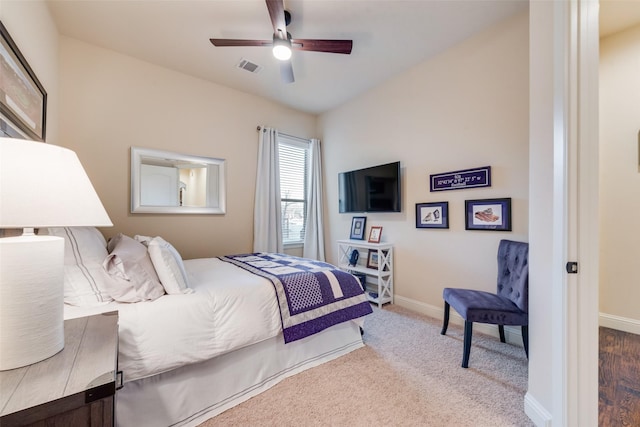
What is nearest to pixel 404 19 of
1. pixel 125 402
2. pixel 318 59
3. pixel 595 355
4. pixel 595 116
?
pixel 318 59

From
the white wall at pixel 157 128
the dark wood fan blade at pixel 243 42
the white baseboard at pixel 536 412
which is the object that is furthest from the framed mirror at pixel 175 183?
the white baseboard at pixel 536 412

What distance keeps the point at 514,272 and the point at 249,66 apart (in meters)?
3.31

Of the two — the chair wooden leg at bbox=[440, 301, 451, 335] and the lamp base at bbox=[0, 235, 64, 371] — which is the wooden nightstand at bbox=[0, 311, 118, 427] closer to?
the lamp base at bbox=[0, 235, 64, 371]

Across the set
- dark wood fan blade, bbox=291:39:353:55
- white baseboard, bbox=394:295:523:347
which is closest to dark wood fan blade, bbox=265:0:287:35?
dark wood fan blade, bbox=291:39:353:55

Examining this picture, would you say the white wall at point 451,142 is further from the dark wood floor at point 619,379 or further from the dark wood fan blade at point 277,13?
the dark wood fan blade at point 277,13

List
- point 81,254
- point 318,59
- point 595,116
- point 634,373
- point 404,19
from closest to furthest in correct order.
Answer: point 595,116 < point 81,254 < point 634,373 < point 404,19 < point 318,59

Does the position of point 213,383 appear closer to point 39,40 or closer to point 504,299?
point 504,299

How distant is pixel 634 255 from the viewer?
2281 millimetres

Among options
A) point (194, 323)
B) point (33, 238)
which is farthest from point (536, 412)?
point (33, 238)

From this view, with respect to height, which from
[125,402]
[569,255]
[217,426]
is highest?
[569,255]

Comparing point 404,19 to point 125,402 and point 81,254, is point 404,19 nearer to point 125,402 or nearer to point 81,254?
point 81,254

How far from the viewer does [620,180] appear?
2357mm

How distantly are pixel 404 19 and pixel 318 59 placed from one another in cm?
94

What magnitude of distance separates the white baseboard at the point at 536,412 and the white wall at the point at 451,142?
1141 millimetres
